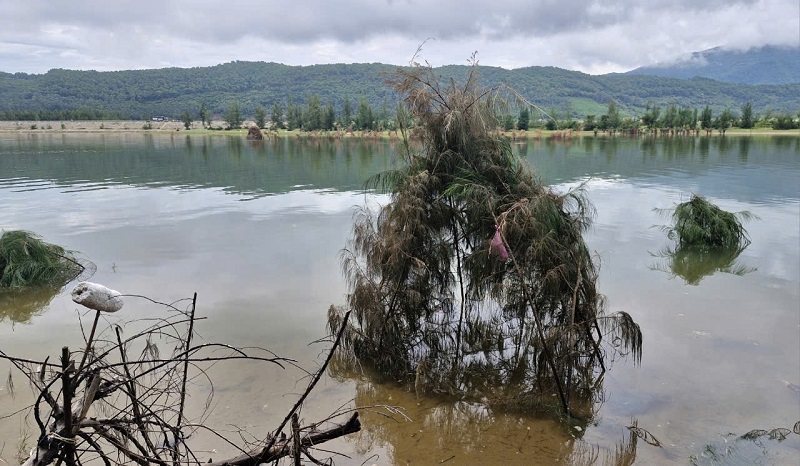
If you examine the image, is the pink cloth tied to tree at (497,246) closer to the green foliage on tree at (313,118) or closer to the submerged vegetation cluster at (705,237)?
the submerged vegetation cluster at (705,237)

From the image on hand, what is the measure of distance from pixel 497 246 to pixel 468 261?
0.85 m

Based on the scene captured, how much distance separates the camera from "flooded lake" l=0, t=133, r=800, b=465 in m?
6.95

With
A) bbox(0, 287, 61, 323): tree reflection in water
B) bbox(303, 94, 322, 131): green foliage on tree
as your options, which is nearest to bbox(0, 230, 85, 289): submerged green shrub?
bbox(0, 287, 61, 323): tree reflection in water

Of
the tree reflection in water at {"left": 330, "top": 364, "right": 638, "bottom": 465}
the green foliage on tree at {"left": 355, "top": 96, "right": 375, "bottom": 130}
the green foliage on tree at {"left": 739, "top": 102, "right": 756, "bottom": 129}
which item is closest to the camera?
the tree reflection in water at {"left": 330, "top": 364, "right": 638, "bottom": 465}

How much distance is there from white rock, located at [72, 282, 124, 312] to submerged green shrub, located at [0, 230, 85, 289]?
38.8ft

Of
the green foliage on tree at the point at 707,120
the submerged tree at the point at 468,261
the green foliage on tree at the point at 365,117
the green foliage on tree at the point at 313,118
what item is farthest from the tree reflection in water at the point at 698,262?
the green foliage on tree at the point at 313,118

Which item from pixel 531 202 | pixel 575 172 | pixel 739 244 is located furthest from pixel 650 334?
pixel 575 172

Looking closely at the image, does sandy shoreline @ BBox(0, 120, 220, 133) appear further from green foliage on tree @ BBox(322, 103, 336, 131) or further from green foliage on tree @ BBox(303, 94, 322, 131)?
green foliage on tree @ BBox(322, 103, 336, 131)

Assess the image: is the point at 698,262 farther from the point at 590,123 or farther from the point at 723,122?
the point at 590,123

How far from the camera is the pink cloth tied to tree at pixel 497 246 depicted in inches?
289

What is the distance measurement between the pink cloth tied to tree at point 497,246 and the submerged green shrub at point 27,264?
10070 millimetres

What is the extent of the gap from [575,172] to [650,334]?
1142 inches

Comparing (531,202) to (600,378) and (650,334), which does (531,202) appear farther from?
(650,334)

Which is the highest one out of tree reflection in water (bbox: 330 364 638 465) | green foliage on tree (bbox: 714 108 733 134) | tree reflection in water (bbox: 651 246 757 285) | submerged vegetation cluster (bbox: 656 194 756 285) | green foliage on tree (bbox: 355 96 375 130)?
green foliage on tree (bbox: 355 96 375 130)
